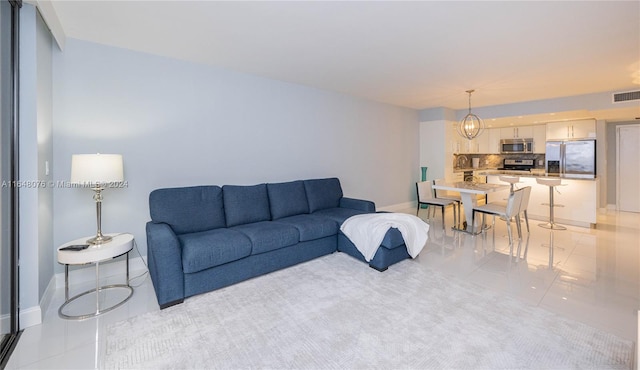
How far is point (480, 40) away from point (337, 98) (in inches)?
103

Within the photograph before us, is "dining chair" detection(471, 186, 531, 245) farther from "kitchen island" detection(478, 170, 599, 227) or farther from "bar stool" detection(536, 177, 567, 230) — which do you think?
"kitchen island" detection(478, 170, 599, 227)

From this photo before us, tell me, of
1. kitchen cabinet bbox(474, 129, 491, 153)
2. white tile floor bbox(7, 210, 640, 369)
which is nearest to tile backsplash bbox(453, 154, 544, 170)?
kitchen cabinet bbox(474, 129, 491, 153)

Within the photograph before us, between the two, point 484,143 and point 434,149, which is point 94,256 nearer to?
point 434,149

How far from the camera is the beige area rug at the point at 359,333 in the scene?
176cm

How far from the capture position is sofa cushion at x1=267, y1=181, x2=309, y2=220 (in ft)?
12.6

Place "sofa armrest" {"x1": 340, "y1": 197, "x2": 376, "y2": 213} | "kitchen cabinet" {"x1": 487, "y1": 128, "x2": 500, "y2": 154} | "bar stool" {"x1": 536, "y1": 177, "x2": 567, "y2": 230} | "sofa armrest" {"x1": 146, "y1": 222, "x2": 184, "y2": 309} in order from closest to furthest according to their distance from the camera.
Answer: "sofa armrest" {"x1": 146, "y1": 222, "x2": 184, "y2": 309}, "sofa armrest" {"x1": 340, "y1": 197, "x2": 376, "y2": 213}, "bar stool" {"x1": 536, "y1": 177, "x2": 567, "y2": 230}, "kitchen cabinet" {"x1": 487, "y1": 128, "x2": 500, "y2": 154}

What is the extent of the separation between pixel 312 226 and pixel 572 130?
21.6ft

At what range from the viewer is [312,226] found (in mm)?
3436

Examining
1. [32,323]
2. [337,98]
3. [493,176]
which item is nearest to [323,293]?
[32,323]

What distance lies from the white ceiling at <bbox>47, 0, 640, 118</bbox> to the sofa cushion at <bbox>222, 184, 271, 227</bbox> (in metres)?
1.60

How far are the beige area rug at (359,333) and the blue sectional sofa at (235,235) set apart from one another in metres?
0.24

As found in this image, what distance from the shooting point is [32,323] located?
2152mm

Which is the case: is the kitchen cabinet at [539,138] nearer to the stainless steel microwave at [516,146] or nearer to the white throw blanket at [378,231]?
the stainless steel microwave at [516,146]

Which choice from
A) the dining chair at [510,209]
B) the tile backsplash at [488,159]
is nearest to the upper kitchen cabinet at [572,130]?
the tile backsplash at [488,159]
